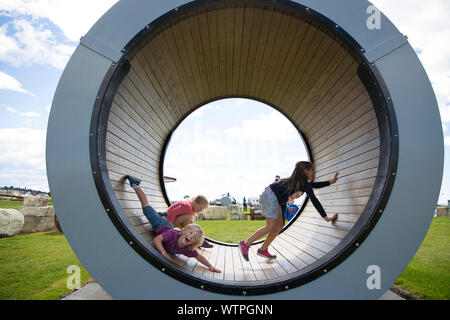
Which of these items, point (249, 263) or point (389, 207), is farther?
point (249, 263)

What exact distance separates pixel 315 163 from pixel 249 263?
2.79m

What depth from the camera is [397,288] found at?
374cm

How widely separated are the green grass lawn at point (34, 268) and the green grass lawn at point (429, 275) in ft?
14.1

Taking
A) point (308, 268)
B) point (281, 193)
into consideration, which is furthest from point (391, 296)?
point (281, 193)

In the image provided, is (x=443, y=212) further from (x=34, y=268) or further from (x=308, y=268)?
(x=34, y=268)

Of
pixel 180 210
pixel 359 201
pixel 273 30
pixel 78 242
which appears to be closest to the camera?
pixel 78 242

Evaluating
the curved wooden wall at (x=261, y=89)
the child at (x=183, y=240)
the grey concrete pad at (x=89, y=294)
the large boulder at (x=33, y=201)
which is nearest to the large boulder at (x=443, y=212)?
the curved wooden wall at (x=261, y=89)

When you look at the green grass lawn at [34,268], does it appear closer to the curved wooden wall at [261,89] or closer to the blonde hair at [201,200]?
the curved wooden wall at [261,89]

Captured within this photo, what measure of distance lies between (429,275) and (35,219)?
9886mm

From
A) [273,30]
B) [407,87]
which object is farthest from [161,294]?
[273,30]

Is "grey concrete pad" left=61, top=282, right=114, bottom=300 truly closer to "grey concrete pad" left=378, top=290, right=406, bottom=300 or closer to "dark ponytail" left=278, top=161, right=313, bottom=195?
"dark ponytail" left=278, top=161, right=313, bottom=195

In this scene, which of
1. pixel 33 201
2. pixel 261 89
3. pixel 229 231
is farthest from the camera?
pixel 229 231

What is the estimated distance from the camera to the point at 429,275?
168 inches

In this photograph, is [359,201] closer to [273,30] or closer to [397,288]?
[397,288]
